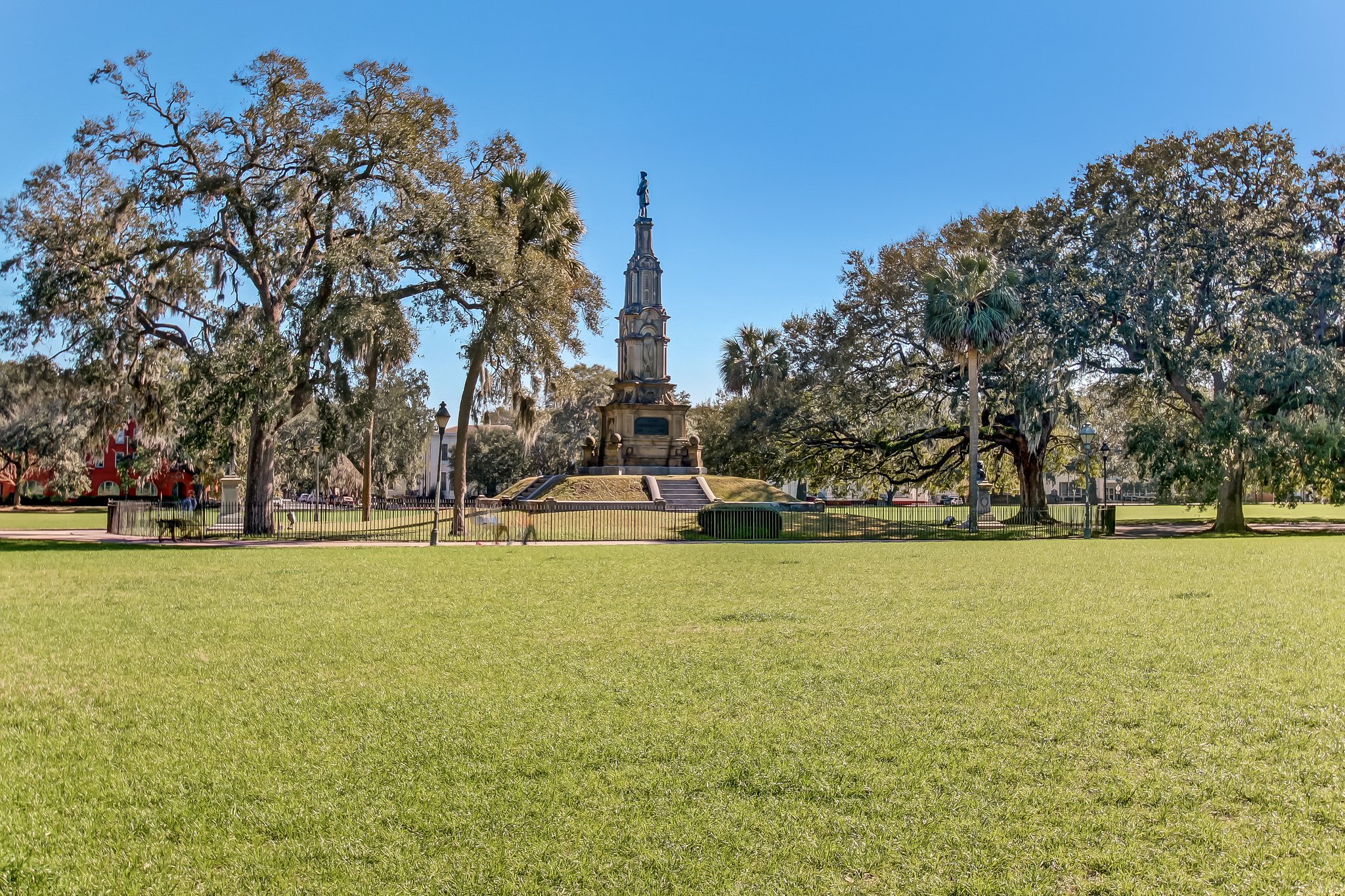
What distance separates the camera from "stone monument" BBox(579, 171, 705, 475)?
4400 centimetres

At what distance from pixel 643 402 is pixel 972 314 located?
17491mm

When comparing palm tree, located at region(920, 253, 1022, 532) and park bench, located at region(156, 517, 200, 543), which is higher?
palm tree, located at region(920, 253, 1022, 532)

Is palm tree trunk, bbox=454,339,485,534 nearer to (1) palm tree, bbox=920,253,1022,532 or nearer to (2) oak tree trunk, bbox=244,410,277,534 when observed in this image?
(2) oak tree trunk, bbox=244,410,277,534

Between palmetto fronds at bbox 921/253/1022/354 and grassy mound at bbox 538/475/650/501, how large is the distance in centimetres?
1292

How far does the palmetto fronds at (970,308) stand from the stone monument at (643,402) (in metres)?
14.9

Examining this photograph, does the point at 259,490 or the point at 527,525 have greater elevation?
the point at 259,490

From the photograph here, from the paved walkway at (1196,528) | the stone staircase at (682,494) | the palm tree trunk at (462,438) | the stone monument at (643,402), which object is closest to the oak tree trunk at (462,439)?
the palm tree trunk at (462,438)

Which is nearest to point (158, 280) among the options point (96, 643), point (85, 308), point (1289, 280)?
point (85, 308)

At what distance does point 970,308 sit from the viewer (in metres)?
31.3

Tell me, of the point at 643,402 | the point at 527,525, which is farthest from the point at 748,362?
the point at 527,525

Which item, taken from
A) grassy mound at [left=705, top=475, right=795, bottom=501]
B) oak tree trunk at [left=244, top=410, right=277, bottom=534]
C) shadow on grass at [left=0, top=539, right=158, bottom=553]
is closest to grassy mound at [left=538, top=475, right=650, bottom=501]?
grassy mound at [left=705, top=475, right=795, bottom=501]

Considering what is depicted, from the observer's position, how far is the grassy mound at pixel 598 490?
37188mm

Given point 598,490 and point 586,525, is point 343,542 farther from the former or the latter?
point 598,490

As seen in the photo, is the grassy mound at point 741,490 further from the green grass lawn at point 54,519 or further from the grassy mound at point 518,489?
the green grass lawn at point 54,519
